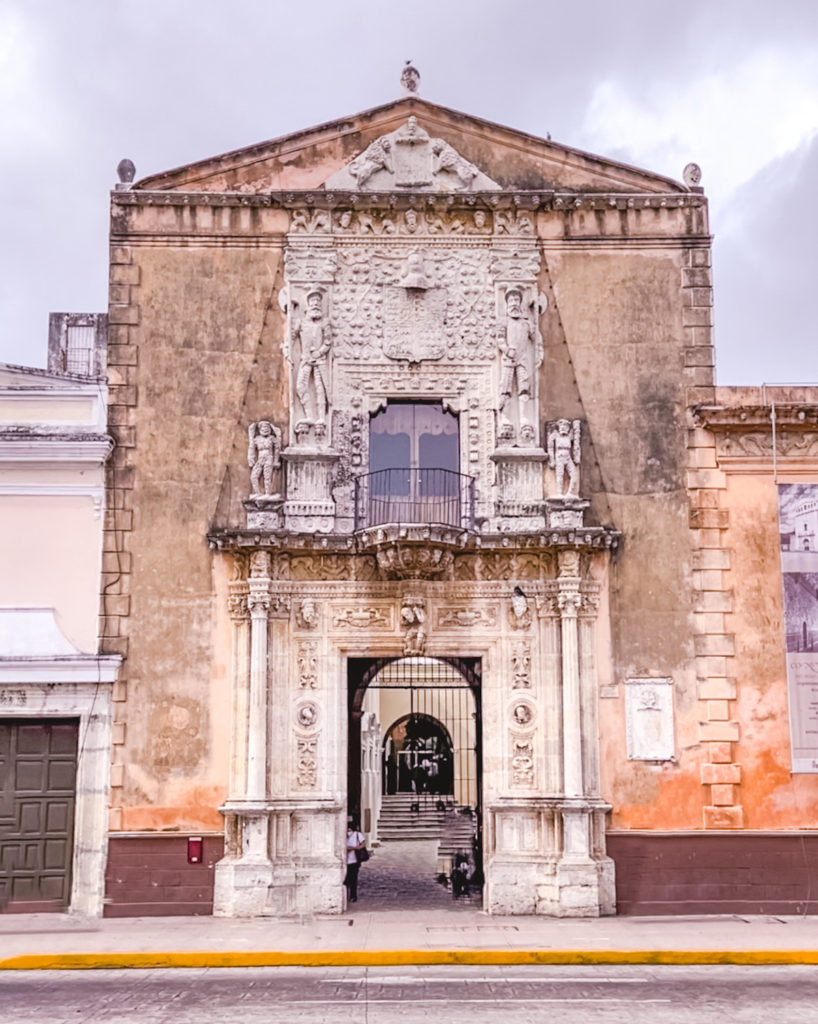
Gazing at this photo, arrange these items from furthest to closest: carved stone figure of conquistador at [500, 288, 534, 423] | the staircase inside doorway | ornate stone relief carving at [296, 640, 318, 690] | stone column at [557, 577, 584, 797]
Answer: the staircase inside doorway, carved stone figure of conquistador at [500, 288, 534, 423], ornate stone relief carving at [296, 640, 318, 690], stone column at [557, 577, 584, 797]

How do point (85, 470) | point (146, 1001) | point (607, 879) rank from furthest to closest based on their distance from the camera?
point (85, 470) → point (607, 879) → point (146, 1001)

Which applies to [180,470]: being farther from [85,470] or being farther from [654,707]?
[654,707]

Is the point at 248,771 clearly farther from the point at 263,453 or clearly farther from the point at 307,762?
the point at 263,453

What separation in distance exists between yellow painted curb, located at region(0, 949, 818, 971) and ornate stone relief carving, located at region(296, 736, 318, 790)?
3873 mm

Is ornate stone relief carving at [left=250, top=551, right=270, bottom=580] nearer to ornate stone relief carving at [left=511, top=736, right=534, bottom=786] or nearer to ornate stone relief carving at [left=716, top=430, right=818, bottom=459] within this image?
ornate stone relief carving at [left=511, top=736, right=534, bottom=786]

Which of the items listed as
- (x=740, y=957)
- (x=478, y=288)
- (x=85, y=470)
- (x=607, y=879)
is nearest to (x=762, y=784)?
(x=607, y=879)

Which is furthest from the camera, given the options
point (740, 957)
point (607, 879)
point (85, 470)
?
point (85, 470)

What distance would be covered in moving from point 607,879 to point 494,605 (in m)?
4.20

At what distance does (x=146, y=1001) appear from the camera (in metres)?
11.8

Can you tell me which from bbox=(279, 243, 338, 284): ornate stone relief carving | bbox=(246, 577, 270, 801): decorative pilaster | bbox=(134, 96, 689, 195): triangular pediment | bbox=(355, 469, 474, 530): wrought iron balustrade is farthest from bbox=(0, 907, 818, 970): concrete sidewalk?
bbox=(134, 96, 689, 195): triangular pediment

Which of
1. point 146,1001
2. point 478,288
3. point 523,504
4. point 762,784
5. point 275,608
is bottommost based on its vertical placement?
point 146,1001

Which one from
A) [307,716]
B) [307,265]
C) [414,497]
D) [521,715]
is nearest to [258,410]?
[307,265]

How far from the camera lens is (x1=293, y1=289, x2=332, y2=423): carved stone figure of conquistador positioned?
18.7m

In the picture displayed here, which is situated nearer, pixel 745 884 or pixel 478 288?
pixel 745 884
